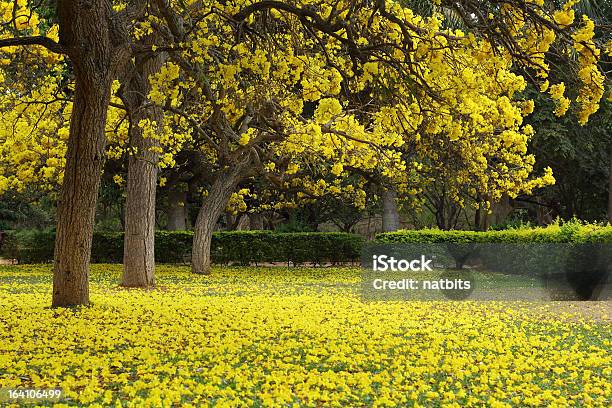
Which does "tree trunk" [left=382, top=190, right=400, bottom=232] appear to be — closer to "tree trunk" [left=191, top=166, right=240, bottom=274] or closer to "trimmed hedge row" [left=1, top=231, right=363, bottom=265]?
"trimmed hedge row" [left=1, top=231, right=363, bottom=265]

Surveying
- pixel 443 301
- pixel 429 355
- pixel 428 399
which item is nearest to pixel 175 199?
pixel 443 301

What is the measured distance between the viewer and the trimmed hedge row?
2406 centimetres

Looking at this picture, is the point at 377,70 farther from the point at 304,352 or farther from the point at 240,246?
the point at 240,246

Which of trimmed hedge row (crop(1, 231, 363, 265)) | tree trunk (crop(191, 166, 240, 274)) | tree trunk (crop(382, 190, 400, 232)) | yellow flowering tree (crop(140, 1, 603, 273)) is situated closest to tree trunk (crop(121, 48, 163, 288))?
yellow flowering tree (crop(140, 1, 603, 273))

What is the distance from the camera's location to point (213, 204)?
1964 cm

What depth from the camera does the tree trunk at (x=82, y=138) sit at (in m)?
9.01

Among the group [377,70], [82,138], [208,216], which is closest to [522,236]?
[208,216]

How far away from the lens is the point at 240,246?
24062 millimetres

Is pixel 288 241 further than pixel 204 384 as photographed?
Yes

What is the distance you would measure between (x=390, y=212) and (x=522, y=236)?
687 centimetres

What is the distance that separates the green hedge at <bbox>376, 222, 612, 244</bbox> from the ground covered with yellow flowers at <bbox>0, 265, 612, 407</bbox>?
4.13 ft

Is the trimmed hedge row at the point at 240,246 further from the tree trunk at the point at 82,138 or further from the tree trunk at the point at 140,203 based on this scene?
the tree trunk at the point at 82,138

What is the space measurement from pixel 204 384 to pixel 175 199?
19515 mm

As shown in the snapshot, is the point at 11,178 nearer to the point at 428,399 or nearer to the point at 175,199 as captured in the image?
the point at 175,199
